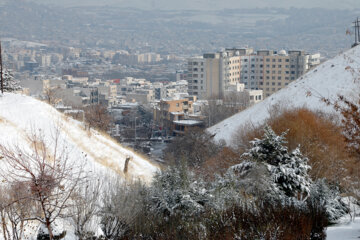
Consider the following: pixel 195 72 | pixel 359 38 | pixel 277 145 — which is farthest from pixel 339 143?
pixel 195 72

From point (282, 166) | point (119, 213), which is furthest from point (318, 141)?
point (119, 213)

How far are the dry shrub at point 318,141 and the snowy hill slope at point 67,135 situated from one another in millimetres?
4748

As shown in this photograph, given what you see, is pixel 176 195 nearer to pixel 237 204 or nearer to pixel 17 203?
pixel 237 204

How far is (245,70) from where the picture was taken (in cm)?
9356

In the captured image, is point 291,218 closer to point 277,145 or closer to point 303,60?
point 277,145

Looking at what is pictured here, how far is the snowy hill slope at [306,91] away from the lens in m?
30.6

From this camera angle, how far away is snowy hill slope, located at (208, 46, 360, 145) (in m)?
30.6

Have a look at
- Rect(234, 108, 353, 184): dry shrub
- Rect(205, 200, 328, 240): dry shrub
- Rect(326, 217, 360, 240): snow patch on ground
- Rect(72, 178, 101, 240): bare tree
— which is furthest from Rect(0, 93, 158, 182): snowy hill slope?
Rect(326, 217, 360, 240): snow patch on ground

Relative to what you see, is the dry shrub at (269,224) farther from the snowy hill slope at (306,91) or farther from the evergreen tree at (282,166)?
the snowy hill slope at (306,91)

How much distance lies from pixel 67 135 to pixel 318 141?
882 cm

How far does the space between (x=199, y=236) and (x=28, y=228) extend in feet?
9.44

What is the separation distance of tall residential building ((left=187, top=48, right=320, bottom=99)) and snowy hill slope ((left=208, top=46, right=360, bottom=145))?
49.3 m

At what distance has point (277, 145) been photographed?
13523 millimetres

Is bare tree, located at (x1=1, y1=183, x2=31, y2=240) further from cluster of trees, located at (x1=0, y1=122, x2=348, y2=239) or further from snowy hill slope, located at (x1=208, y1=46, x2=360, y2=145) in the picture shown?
snowy hill slope, located at (x1=208, y1=46, x2=360, y2=145)
